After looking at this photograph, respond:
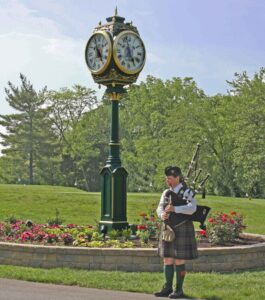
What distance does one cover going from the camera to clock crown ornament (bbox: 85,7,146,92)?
12.1 m

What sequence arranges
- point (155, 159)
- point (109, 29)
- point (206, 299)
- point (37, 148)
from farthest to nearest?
point (37, 148) → point (155, 159) → point (109, 29) → point (206, 299)

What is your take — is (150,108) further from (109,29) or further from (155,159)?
(109,29)

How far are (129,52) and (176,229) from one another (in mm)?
5678

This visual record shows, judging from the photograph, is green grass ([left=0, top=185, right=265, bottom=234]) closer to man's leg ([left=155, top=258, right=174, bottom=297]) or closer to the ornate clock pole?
the ornate clock pole

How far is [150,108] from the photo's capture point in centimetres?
4994

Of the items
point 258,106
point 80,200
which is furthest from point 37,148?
point 80,200

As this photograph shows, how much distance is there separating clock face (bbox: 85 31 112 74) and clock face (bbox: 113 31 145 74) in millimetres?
194

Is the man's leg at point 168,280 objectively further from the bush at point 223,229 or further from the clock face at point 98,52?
the clock face at point 98,52

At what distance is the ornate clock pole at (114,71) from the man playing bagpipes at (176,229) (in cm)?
426

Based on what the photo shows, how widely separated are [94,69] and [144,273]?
5070mm

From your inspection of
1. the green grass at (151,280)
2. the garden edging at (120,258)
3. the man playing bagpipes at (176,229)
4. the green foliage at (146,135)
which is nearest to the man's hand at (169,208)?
the man playing bagpipes at (176,229)

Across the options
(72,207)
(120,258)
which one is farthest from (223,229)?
(72,207)

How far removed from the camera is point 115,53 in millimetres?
12039

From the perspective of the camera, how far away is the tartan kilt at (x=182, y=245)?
766 cm
